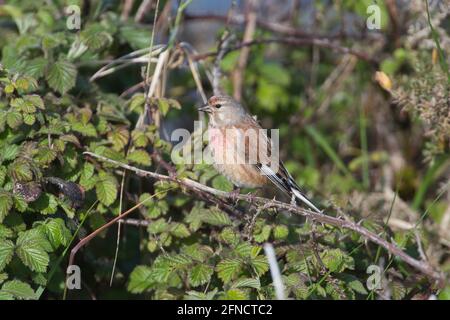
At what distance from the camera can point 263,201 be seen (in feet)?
9.92

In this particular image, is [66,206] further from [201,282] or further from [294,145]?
[294,145]

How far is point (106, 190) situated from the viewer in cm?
318

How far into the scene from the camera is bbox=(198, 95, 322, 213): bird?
358cm

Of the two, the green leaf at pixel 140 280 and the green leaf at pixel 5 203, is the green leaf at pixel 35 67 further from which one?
the green leaf at pixel 140 280

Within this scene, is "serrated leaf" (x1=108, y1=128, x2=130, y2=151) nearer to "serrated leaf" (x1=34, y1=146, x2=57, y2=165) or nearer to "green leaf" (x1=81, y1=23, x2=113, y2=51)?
"serrated leaf" (x1=34, y1=146, x2=57, y2=165)

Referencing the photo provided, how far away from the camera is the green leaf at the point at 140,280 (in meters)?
3.23

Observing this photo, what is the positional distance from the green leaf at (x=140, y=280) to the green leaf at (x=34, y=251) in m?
0.62

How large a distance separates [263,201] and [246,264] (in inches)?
12.2

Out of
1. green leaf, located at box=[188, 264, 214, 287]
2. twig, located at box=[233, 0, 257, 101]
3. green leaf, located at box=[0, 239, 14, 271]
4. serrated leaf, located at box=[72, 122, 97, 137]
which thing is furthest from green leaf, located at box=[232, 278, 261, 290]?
twig, located at box=[233, 0, 257, 101]

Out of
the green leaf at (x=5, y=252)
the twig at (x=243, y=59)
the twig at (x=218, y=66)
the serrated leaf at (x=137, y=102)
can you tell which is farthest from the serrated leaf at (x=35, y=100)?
the twig at (x=243, y=59)

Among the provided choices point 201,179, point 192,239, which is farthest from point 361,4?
point 192,239

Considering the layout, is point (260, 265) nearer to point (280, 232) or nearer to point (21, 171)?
point (280, 232)

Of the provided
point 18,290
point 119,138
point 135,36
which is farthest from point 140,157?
point 135,36

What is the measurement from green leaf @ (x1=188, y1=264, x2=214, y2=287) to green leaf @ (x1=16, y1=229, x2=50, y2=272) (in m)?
0.59
